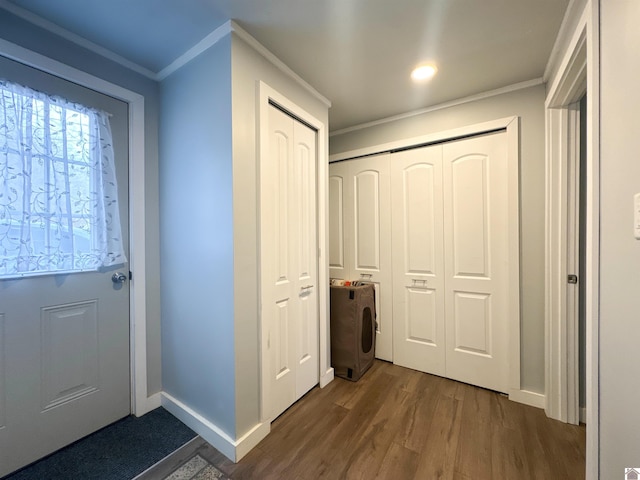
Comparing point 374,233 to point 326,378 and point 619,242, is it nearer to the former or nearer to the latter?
point 326,378

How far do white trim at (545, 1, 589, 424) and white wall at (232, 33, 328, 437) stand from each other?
1879mm

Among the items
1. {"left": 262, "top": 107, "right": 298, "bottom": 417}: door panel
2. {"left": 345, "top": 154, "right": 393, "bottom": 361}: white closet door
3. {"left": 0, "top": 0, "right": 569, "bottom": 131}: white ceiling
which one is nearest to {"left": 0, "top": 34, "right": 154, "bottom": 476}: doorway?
{"left": 0, "top": 0, "right": 569, "bottom": 131}: white ceiling

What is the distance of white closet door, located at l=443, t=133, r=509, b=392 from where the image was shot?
203 cm

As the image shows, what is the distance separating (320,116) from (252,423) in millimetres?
2245

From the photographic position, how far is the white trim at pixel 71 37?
1312 mm

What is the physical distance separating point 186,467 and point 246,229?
1310 mm

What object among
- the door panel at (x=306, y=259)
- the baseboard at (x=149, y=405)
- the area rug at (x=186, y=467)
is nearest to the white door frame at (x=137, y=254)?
the baseboard at (x=149, y=405)

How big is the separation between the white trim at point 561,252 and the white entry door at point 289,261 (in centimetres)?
163

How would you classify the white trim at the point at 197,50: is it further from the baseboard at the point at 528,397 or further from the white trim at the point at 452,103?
the baseboard at the point at 528,397

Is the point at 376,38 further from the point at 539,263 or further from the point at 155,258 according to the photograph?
the point at 155,258

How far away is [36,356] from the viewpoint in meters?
1.43

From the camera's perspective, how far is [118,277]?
1731 mm

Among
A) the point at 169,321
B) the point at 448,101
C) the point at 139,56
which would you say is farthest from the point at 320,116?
the point at 169,321

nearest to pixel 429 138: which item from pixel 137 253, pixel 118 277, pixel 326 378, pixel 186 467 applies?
pixel 326 378
